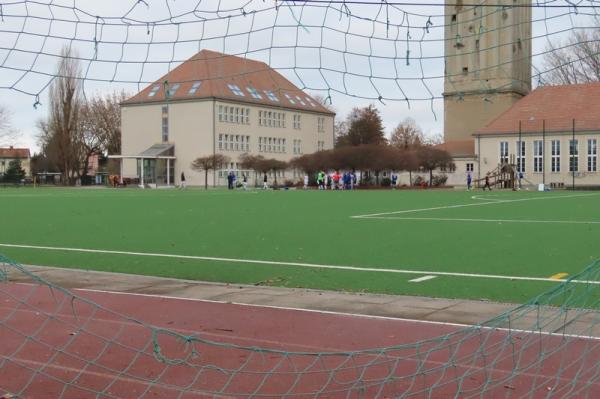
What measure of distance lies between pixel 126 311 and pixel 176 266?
13.9 ft

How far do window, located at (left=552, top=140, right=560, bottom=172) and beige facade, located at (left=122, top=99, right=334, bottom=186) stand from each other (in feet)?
83.8

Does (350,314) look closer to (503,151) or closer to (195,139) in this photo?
(503,151)

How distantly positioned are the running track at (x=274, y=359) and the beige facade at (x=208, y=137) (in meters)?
72.8

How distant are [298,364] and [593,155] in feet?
225

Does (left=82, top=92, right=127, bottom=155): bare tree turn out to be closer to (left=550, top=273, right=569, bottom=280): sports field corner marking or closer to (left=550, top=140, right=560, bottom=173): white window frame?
(left=550, top=140, right=560, bottom=173): white window frame

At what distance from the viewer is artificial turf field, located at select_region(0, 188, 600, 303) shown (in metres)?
11.2

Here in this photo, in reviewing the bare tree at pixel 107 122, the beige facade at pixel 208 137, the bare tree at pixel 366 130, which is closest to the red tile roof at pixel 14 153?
the bare tree at pixel 107 122

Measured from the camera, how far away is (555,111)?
71.1 metres

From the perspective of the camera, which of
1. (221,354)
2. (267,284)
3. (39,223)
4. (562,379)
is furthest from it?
(39,223)

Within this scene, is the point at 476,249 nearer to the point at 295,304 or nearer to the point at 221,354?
the point at 295,304

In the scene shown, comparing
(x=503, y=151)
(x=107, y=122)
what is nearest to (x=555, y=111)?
(x=503, y=151)

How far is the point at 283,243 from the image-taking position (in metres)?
16.6

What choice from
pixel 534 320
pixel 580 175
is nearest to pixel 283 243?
pixel 534 320

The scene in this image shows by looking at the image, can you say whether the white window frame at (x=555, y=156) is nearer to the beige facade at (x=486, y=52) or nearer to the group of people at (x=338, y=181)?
the group of people at (x=338, y=181)
